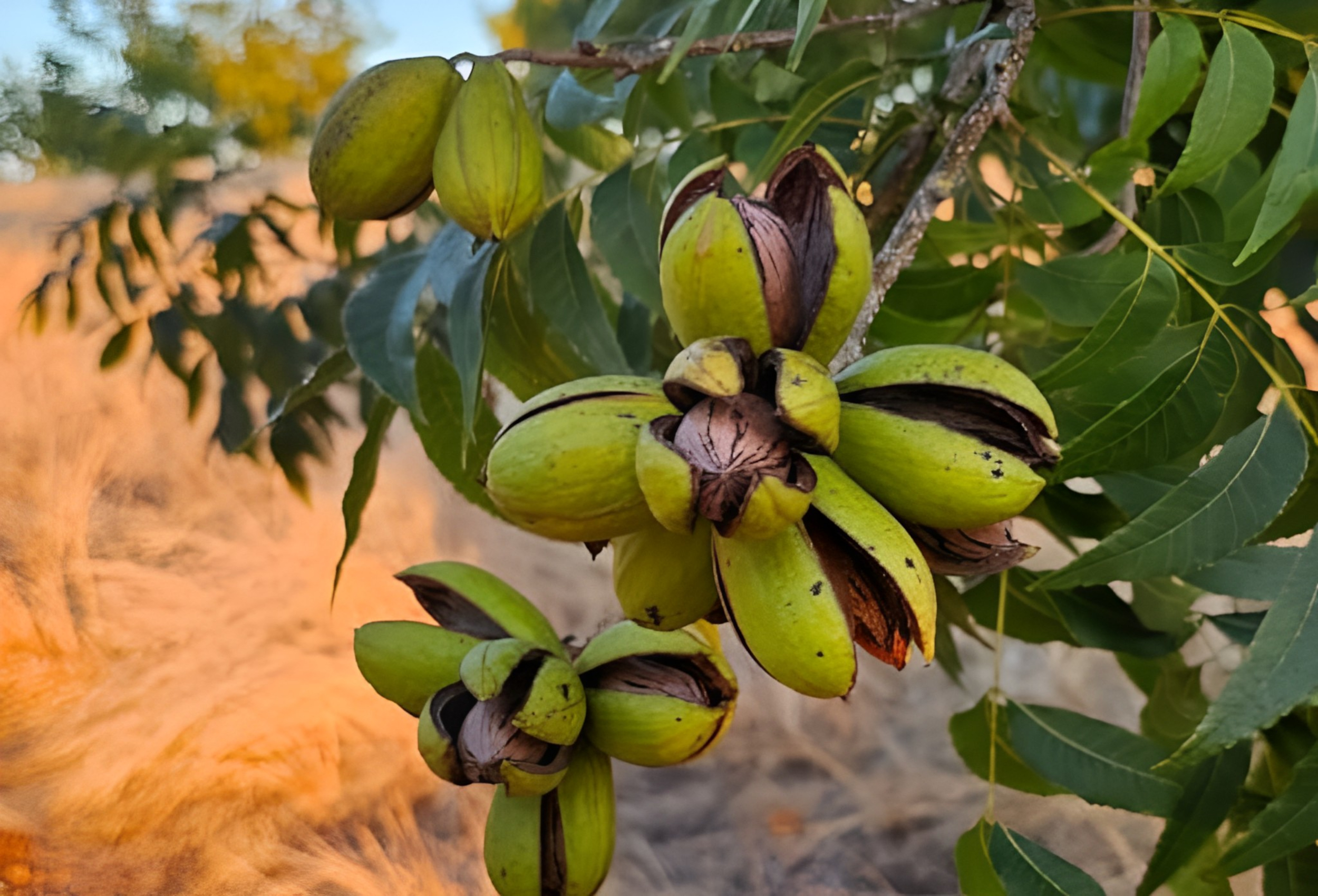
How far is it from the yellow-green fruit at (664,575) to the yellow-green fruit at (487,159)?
6.5 inches

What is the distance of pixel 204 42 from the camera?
2.56 feet

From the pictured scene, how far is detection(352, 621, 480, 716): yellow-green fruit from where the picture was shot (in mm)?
418

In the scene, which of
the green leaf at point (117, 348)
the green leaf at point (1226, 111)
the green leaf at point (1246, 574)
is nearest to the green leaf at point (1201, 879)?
the green leaf at point (1246, 574)

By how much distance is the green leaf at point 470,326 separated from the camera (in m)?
0.45

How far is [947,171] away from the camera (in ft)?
1.35

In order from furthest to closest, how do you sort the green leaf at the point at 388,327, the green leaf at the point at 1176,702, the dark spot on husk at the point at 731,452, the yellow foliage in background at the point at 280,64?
the yellow foliage in background at the point at 280,64 < the green leaf at the point at 1176,702 < the green leaf at the point at 388,327 < the dark spot on husk at the point at 731,452

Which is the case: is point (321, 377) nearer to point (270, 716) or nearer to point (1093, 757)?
point (270, 716)

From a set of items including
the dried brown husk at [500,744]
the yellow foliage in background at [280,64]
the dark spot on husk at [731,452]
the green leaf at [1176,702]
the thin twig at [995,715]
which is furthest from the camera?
the yellow foliage in background at [280,64]

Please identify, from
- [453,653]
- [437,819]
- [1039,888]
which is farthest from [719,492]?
[437,819]

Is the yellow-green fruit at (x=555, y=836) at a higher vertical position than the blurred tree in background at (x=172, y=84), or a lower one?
lower

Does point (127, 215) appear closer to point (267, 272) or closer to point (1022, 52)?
point (267, 272)

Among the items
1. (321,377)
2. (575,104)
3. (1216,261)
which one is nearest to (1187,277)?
(1216,261)

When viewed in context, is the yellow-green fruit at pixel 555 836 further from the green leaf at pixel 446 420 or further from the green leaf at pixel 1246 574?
the green leaf at pixel 1246 574

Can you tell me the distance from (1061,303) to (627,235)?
250 mm
